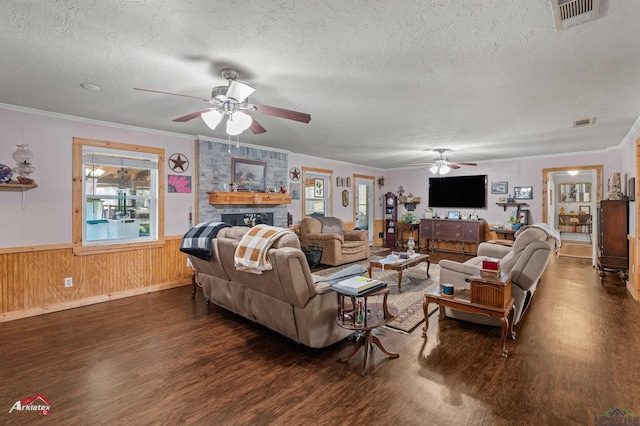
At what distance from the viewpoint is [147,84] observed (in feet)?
9.36

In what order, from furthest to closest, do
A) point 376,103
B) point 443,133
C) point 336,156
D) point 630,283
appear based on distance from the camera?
1. point 336,156
2. point 443,133
3. point 630,283
4. point 376,103

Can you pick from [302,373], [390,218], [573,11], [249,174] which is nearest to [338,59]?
[573,11]

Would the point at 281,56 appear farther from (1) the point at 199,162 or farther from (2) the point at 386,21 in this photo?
(1) the point at 199,162

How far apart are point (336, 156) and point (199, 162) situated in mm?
3151

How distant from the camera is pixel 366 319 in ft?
7.93

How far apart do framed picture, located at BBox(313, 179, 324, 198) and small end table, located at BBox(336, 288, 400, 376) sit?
4.97 m

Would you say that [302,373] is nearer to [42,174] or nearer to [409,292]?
[409,292]

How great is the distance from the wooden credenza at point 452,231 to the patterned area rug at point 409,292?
6.38ft

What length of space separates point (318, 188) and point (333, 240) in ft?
6.19

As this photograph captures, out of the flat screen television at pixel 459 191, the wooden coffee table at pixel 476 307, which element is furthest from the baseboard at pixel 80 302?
the flat screen television at pixel 459 191

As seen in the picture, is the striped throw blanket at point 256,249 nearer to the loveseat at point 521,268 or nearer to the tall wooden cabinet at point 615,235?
the loveseat at point 521,268

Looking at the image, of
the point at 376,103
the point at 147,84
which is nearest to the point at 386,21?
the point at 376,103

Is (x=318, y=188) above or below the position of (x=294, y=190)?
above

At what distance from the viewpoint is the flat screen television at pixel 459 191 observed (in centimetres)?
781
